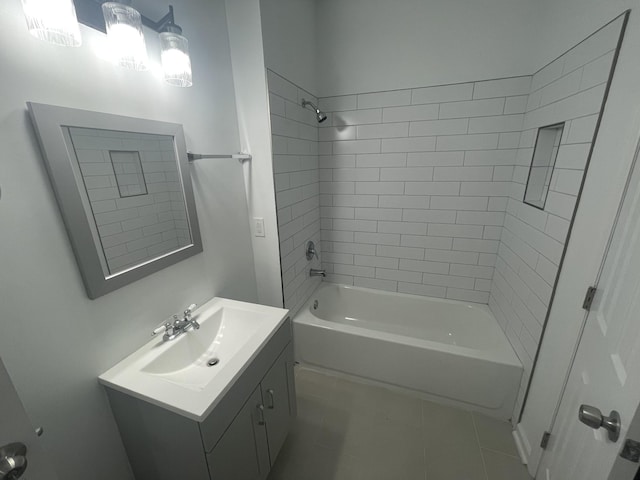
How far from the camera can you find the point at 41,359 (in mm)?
780

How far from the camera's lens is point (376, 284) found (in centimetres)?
239

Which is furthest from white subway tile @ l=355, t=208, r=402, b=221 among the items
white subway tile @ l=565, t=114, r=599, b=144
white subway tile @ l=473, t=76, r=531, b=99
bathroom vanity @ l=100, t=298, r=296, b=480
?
bathroom vanity @ l=100, t=298, r=296, b=480

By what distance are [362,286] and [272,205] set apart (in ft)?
4.19

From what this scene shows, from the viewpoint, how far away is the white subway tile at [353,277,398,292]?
7.69 feet

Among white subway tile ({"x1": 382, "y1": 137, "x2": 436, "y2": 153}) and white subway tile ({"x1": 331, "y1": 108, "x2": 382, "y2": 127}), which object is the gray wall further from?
white subway tile ({"x1": 382, "y1": 137, "x2": 436, "y2": 153})

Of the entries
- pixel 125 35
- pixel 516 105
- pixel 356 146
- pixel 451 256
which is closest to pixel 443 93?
pixel 516 105

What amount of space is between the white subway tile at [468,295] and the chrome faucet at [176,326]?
6.40 ft

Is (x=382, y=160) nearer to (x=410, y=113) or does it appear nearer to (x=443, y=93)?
(x=410, y=113)

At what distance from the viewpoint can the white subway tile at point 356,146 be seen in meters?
2.06

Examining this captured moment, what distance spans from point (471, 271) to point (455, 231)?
36 centimetres

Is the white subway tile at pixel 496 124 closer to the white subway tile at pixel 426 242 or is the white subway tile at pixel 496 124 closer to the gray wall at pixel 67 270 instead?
the white subway tile at pixel 426 242

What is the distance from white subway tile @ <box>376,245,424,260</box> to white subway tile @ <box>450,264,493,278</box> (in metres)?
0.27

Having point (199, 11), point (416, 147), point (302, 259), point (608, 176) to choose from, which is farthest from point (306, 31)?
point (608, 176)

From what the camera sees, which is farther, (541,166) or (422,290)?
(422,290)
